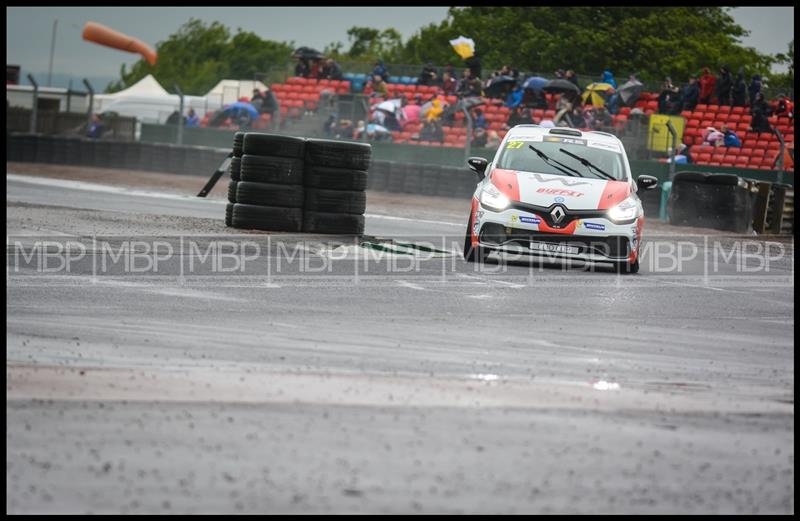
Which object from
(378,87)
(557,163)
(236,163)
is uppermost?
(378,87)

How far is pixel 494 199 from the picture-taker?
15.0m

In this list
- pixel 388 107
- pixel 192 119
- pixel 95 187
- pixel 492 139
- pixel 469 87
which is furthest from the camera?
pixel 192 119

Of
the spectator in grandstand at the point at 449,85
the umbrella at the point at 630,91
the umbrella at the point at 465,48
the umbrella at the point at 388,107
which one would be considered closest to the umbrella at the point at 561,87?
the umbrella at the point at 630,91

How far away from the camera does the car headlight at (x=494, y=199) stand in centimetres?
1489

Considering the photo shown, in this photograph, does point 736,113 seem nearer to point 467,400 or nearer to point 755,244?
point 755,244

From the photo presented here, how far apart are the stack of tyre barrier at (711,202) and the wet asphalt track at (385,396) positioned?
1215 centimetres

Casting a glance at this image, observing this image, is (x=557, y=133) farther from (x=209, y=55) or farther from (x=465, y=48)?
(x=209, y=55)

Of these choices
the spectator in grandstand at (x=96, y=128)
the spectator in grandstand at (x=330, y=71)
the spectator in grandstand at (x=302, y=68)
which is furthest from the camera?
the spectator in grandstand at (x=302, y=68)

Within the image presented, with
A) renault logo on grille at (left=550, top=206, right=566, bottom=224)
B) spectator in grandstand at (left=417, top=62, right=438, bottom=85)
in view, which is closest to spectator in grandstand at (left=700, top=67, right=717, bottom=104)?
spectator in grandstand at (left=417, top=62, right=438, bottom=85)

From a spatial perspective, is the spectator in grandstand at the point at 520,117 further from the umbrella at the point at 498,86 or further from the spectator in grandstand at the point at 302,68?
the spectator in grandstand at the point at 302,68

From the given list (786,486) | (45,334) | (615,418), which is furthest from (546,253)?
(786,486)

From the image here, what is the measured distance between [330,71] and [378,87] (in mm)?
3715

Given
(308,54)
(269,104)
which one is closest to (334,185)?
(269,104)
